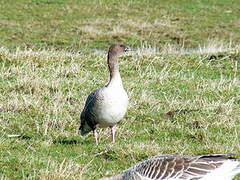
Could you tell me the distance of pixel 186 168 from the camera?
591cm

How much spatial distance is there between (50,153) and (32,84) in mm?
3697

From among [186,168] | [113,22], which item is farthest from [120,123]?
[113,22]

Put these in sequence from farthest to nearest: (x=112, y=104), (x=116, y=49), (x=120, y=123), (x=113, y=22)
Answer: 1. (x=113, y=22)
2. (x=120, y=123)
3. (x=116, y=49)
4. (x=112, y=104)

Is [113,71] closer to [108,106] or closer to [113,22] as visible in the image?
[108,106]

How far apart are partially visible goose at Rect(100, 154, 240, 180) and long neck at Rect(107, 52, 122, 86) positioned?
7.54ft

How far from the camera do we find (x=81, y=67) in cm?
1405

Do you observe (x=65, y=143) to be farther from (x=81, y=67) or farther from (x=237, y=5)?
(x=237, y=5)

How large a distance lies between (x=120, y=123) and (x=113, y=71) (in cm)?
134

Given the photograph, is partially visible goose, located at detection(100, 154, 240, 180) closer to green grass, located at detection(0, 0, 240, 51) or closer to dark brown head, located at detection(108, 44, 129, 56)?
dark brown head, located at detection(108, 44, 129, 56)

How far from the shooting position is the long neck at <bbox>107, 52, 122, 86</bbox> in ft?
27.3

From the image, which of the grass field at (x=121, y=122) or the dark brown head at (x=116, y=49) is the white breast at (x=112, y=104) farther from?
the dark brown head at (x=116, y=49)

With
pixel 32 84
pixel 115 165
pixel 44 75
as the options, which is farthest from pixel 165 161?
pixel 44 75

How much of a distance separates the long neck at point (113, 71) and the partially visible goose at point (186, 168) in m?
2.30

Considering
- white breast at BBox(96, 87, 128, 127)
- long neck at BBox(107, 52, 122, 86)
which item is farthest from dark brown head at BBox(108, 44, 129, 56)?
white breast at BBox(96, 87, 128, 127)
